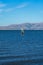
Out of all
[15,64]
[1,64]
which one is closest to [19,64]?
[15,64]

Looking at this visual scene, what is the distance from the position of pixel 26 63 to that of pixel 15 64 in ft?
3.70

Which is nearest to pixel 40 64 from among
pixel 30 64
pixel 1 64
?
pixel 30 64

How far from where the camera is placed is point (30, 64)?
18203 mm

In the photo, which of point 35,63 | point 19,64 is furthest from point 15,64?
point 35,63

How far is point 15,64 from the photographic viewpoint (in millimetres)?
18094

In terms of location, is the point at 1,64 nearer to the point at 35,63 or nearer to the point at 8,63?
the point at 8,63

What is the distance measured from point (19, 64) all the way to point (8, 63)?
3.44 feet

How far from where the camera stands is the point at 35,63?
1862cm

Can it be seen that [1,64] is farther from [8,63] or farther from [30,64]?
[30,64]

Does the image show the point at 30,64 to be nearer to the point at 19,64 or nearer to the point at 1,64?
the point at 19,64

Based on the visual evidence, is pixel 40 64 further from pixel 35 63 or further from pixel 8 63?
pixel 8 63

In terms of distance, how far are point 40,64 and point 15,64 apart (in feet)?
6.45

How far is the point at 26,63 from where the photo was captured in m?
18.8

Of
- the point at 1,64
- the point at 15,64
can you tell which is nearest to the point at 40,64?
the point at 15,64
